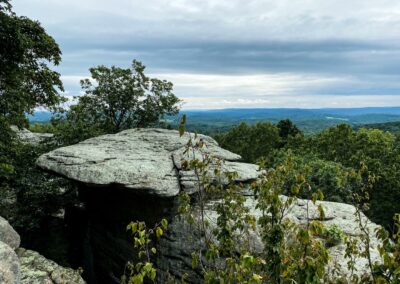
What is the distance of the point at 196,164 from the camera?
6008 mm

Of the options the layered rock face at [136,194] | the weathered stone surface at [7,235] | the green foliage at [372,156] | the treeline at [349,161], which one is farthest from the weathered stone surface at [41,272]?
the green foliage at [372,156]

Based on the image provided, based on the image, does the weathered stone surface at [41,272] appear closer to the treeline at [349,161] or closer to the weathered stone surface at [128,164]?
the weathered stone surface at [128,164]

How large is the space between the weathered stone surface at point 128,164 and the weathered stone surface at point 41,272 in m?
3.22

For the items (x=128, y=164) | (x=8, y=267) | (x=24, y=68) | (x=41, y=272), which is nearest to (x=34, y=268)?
(x=41, y=272)

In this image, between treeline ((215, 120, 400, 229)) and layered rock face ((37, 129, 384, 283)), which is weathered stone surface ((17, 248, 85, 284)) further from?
treeline ((215, 120, 400, 229))

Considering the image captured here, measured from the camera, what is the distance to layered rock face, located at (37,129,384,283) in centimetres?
1379

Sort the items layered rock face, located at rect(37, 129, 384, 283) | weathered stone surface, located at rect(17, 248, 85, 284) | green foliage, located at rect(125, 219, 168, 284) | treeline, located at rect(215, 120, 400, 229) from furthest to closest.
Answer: treeline, located at rect(215, 120, 400, 229), layered rock face, located at rect(37, 129, 384, 283), weathered stone surface, located at rect(17, 248, 85, 284), green foliage, located at rect(125, 219, 168, 284)

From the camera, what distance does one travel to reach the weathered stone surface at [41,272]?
35.9 feet

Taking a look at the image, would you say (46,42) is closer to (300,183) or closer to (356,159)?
(300,183)

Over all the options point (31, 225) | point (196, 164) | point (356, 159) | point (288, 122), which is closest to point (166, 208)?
point (31, 225)

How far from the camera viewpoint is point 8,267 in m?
7.51

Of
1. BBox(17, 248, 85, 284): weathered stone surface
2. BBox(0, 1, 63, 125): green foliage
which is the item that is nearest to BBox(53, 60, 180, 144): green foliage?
BBox(0, 1, 63, 125): green foliage

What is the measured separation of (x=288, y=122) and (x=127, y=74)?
41049mm

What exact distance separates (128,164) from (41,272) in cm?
505
